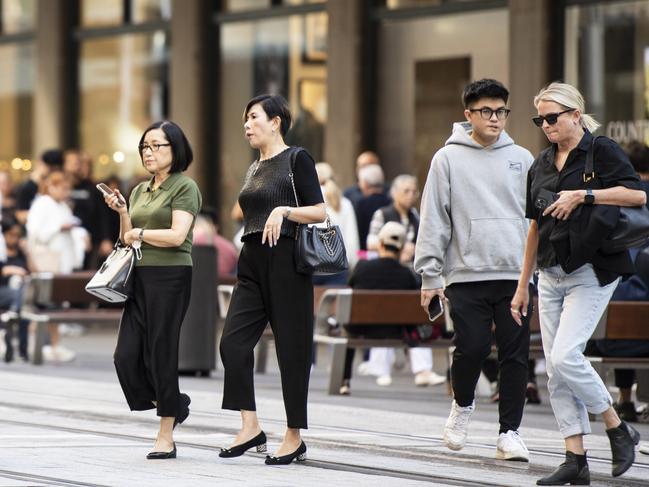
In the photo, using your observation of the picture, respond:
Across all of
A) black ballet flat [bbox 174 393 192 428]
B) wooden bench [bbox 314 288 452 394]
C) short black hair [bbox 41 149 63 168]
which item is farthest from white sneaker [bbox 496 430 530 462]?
short black hair [bbox 41 149 63 168]

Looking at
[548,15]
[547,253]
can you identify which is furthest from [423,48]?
[547,253]

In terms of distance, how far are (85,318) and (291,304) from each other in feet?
26.8

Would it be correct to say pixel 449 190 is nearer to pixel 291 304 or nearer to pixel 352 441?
pixel 291 304

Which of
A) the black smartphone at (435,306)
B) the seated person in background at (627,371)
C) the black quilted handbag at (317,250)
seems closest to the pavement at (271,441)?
the seated person in background at (627,371)

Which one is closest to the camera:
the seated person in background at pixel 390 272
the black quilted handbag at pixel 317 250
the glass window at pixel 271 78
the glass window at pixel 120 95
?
the black quilted handbag at pixel 317 250

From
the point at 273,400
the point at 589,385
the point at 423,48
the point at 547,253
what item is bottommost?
the point at 273,400

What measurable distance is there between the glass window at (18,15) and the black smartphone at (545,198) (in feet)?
60.1

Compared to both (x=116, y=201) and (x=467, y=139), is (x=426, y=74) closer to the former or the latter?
(x=467, y=139)

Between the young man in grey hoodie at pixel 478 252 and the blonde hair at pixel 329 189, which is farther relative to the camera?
the blonde hair at pixel 329 189

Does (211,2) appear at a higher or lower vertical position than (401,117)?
higher

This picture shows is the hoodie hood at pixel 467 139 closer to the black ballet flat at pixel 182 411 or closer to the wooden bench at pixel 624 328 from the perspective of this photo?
the black ballet flat at pixel 182 411

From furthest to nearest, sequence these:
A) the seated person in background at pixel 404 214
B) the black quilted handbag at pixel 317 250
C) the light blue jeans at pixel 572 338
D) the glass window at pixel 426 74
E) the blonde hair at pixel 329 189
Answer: the glass window at pixel 426 74 → the blonde hair at pixel 329 189 → the seated person in background at pixel 404 214 → the black quilted handbag at pixel 317 250 → the light blue jeans at pixel 572 338

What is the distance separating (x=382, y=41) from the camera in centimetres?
2094

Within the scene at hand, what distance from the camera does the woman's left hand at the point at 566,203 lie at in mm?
8258
